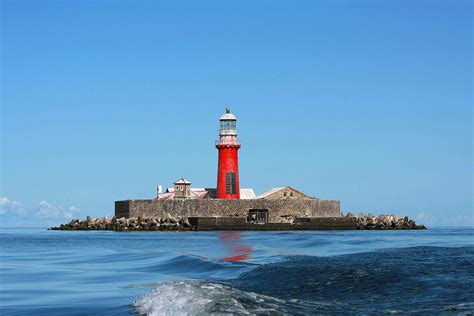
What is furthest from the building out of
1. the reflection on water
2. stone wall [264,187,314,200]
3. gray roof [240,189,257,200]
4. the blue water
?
the blue water

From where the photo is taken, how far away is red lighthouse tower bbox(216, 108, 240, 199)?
148ft

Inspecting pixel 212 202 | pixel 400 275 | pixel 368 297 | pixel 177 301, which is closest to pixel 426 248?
pixel 400 275

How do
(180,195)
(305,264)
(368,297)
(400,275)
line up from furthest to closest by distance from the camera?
(180,195), (305,264), (400,275), (368,297)

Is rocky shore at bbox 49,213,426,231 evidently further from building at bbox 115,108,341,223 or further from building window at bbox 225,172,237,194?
building window at bbox 225,172,237,194

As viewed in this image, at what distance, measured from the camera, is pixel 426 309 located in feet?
22.5

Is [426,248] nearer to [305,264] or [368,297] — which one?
[305,264]

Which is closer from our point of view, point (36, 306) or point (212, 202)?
point (36, 306)

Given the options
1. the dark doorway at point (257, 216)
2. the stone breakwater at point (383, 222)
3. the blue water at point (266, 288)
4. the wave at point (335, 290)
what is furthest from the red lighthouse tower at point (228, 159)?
the wave at point (335, 290)

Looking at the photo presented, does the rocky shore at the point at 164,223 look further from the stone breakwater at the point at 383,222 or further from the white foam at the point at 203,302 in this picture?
the white foam at the point at 203,302

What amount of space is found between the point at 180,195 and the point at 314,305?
4198cm

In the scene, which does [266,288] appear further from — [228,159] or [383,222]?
[383,222]

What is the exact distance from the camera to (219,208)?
44531 mm

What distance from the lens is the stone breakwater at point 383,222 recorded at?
4669 centimetres

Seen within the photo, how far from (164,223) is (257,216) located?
19.8ft
